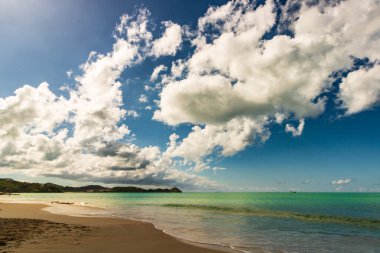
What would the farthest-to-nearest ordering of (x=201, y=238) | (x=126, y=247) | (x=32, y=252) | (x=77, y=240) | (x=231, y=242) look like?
1. (x=201, y=238)
2. (x=231, y=242)
3. (x=77, y=240)
4. (x=126, y=247)
5. (x=32, y=252)

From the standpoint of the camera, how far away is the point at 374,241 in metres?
23.4

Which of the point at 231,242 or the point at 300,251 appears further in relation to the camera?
the point at 231,242

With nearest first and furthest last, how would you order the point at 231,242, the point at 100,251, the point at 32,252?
1. the point at 32,252
2. the point at 100,251
3. the point at 231,242

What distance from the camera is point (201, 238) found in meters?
22.5

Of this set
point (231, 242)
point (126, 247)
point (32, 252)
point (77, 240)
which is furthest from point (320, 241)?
point (32, 252)

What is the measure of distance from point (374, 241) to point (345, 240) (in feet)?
7.65

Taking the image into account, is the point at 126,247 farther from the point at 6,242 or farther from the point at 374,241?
the point at 374,241

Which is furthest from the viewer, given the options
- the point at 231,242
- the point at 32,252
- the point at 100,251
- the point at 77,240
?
the point at 231,242

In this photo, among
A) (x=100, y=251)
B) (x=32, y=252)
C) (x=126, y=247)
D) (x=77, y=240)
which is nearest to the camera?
(x=32, y=252)

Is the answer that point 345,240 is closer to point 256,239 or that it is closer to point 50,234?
point 256,239

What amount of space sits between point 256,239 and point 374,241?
10.2 m

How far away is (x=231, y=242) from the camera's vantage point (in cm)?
2098

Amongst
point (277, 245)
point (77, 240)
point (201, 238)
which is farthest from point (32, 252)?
point (277, 245)

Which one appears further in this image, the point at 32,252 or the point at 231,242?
the point at 231,242
